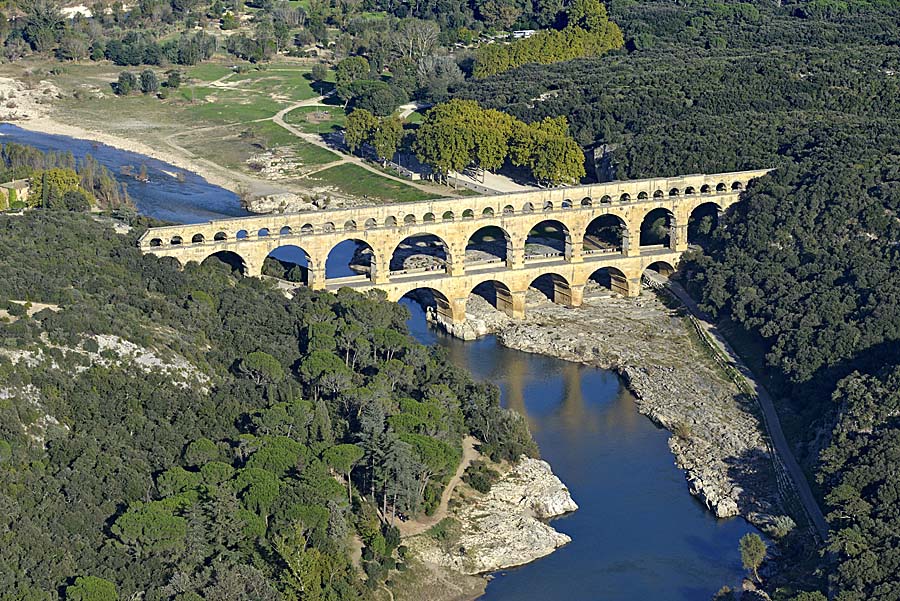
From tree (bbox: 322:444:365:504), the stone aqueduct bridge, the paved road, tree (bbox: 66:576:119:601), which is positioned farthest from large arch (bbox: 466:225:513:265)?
tree (bbox: 66:576:119:601)

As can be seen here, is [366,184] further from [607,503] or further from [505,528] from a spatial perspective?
[505,528]

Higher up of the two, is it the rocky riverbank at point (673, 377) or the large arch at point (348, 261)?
the large arch at point (348, 261)

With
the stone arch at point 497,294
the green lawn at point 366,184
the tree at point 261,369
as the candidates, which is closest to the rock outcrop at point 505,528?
the tree at point 261,369

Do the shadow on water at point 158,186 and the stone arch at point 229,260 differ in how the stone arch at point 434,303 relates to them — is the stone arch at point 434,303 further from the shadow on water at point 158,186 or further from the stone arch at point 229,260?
the shadow on water at point 158,186

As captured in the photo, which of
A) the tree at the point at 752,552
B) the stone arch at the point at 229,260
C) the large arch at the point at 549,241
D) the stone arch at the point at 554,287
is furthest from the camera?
the stone arch at the point at 554,287

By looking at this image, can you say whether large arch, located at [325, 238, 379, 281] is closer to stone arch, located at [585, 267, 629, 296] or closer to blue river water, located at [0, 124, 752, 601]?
blue river water, located at [0, 124, 752, 601]

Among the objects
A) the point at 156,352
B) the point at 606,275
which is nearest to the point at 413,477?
the point at 156,352
